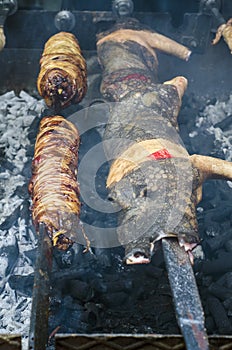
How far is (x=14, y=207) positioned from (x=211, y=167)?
6.68 ft

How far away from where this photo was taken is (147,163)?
172 inches

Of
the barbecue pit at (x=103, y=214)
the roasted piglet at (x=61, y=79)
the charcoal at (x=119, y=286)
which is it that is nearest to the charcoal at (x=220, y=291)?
the barbecue pit at (x=103, y=214)

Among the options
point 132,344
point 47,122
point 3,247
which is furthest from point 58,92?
point 132,344

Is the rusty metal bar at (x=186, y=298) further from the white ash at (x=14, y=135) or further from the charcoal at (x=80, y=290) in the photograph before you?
the white ash at (x=14, y=135)

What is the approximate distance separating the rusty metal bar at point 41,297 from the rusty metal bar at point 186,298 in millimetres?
761

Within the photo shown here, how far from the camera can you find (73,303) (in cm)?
426

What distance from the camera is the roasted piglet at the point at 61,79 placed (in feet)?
17.0

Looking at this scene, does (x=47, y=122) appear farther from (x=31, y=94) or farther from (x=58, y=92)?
(x=31, y=94)

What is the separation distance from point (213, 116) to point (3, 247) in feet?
11.4

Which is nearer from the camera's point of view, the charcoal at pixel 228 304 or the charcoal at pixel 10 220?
the charcoal at pixel 228 304

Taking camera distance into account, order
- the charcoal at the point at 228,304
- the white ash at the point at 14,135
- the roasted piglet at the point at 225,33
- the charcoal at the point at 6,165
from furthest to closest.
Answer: the roasted piglet at the point at 225,33
the charcoal at the point at 6,165
the white ash at the point at 14,135
the charcoal at the point at 228,304

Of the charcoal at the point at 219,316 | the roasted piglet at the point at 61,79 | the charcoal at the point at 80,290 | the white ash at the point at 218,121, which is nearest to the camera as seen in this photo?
the charcoal at the point at 219,316

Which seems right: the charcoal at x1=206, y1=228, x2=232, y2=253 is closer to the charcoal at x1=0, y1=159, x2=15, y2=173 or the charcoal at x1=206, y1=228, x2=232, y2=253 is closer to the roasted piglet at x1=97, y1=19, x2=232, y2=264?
the roasted piglet at x1=97, y1=19, x2=232, y2=264

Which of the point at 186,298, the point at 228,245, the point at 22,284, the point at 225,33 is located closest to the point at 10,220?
the point at 22,284
